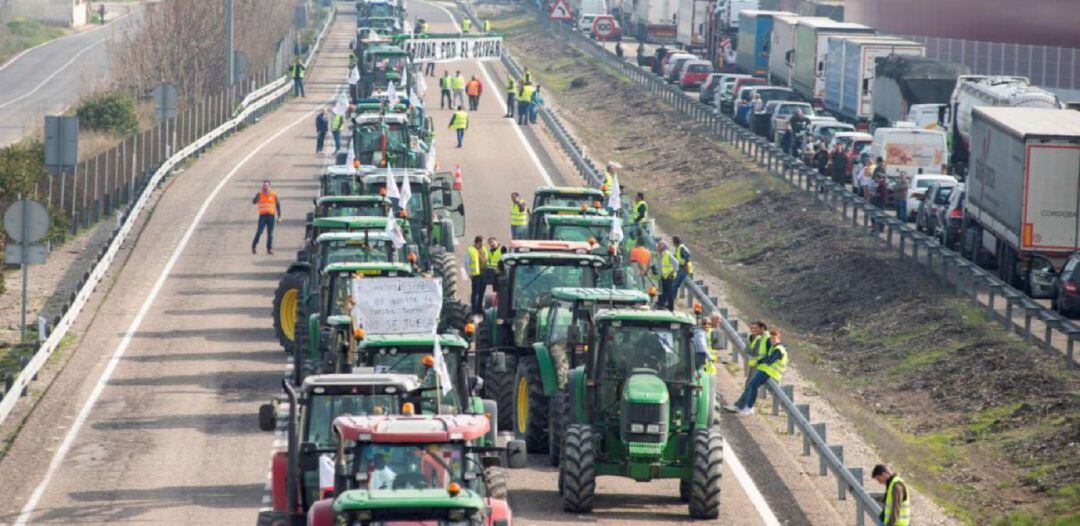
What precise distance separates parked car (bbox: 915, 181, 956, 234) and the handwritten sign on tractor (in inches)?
942

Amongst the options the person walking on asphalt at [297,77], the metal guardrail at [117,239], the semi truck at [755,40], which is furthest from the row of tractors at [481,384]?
the semi truck at [755,40]

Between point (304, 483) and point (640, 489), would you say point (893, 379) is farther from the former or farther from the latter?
point (304, 483)

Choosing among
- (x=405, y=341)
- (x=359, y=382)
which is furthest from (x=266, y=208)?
(x=359, y=382)

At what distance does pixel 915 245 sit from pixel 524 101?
25.5m

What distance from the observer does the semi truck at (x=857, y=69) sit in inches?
2571

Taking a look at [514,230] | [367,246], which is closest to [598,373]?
[367,246]

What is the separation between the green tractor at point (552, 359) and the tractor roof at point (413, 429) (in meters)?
6.74

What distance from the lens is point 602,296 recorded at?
78.2 ft

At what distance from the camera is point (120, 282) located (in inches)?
1464

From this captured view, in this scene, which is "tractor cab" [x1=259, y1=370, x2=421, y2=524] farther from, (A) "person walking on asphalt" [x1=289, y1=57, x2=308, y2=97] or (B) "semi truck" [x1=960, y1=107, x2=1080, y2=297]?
(A) "person walking on asphalt" [x1=289, y1=57, x2=308, y2=97]

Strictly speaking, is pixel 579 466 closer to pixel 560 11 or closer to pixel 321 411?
pixel 321 411

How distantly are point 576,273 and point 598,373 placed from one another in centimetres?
519

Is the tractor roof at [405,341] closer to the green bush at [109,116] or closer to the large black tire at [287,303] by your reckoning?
the large black tire at [287,303]

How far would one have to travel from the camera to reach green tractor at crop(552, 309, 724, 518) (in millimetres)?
21094
